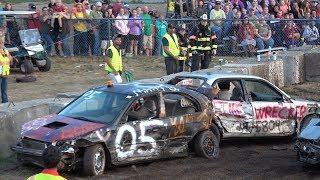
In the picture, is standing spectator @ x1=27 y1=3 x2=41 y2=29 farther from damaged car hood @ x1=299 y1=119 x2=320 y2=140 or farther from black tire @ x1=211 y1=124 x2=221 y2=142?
damaged car hood @ x1=299 y1=119 x2=320 y2=140

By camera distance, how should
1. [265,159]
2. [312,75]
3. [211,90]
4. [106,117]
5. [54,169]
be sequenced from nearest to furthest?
[54,169] < [106,117] < [265,159] < [211,90] < [312,75]

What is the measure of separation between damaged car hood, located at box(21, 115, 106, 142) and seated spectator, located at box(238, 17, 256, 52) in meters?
12.6

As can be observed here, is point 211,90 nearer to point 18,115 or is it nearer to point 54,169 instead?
point 18,115

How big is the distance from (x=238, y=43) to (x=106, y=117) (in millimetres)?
13249

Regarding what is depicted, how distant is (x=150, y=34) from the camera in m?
24.8

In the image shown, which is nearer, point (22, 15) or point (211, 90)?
point (211, 90)

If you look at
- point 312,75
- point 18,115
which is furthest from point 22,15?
point 18,115

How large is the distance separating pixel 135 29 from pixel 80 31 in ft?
5.96

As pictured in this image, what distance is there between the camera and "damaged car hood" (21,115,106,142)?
37.9ft

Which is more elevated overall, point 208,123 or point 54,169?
point 54,169

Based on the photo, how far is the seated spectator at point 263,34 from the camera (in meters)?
24.3

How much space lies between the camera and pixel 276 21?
950 inches

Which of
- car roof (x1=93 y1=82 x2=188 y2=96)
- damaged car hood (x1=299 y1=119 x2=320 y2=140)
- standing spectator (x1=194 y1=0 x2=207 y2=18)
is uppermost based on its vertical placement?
car roof (x1=93 y1=82 x2=188 y2=96)

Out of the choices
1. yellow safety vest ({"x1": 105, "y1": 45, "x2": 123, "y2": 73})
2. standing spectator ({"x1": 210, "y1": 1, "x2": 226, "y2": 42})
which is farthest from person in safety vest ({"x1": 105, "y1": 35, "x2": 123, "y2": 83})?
standing spectator ({"x1": 210, "y1": 1, "x2": 226, "y2": 42})
